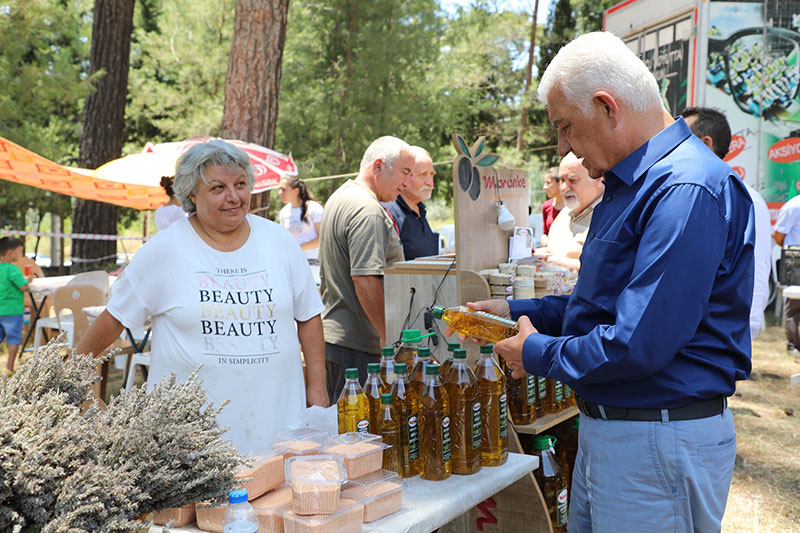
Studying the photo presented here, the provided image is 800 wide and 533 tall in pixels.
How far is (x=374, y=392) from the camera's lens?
6.58ft

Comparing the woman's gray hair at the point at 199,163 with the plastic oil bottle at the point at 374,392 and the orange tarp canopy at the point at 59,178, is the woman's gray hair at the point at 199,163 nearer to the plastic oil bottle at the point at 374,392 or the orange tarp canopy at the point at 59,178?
the plastic oil bottle at the point at 374,392

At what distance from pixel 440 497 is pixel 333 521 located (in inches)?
16.8

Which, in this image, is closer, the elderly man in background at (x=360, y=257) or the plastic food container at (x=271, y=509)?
the plastic food container at (x=271, y=509)

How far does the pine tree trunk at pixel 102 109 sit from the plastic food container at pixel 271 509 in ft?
30.6

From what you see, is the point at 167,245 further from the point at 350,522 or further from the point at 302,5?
the point at 302,5

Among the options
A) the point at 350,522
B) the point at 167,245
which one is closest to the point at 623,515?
the point at 350,522

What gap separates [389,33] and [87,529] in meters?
13.4

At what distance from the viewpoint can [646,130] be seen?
165 centimetres

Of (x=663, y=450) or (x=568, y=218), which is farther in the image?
(x=568, y=218)

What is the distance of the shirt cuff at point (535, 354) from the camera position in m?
1.68

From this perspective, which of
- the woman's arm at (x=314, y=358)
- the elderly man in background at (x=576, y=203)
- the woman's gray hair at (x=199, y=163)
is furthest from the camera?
the elderly man in background at (x=576, y=203)

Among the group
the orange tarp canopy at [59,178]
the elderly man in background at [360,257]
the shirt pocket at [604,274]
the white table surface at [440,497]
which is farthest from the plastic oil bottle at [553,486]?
the orange tarp canopy at [59,178]

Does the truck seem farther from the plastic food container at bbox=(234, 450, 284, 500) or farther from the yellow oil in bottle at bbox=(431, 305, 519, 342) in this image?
the plastic food container at bbox=(234, 450, 284, 500)

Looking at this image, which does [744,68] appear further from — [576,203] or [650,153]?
[650,153]
